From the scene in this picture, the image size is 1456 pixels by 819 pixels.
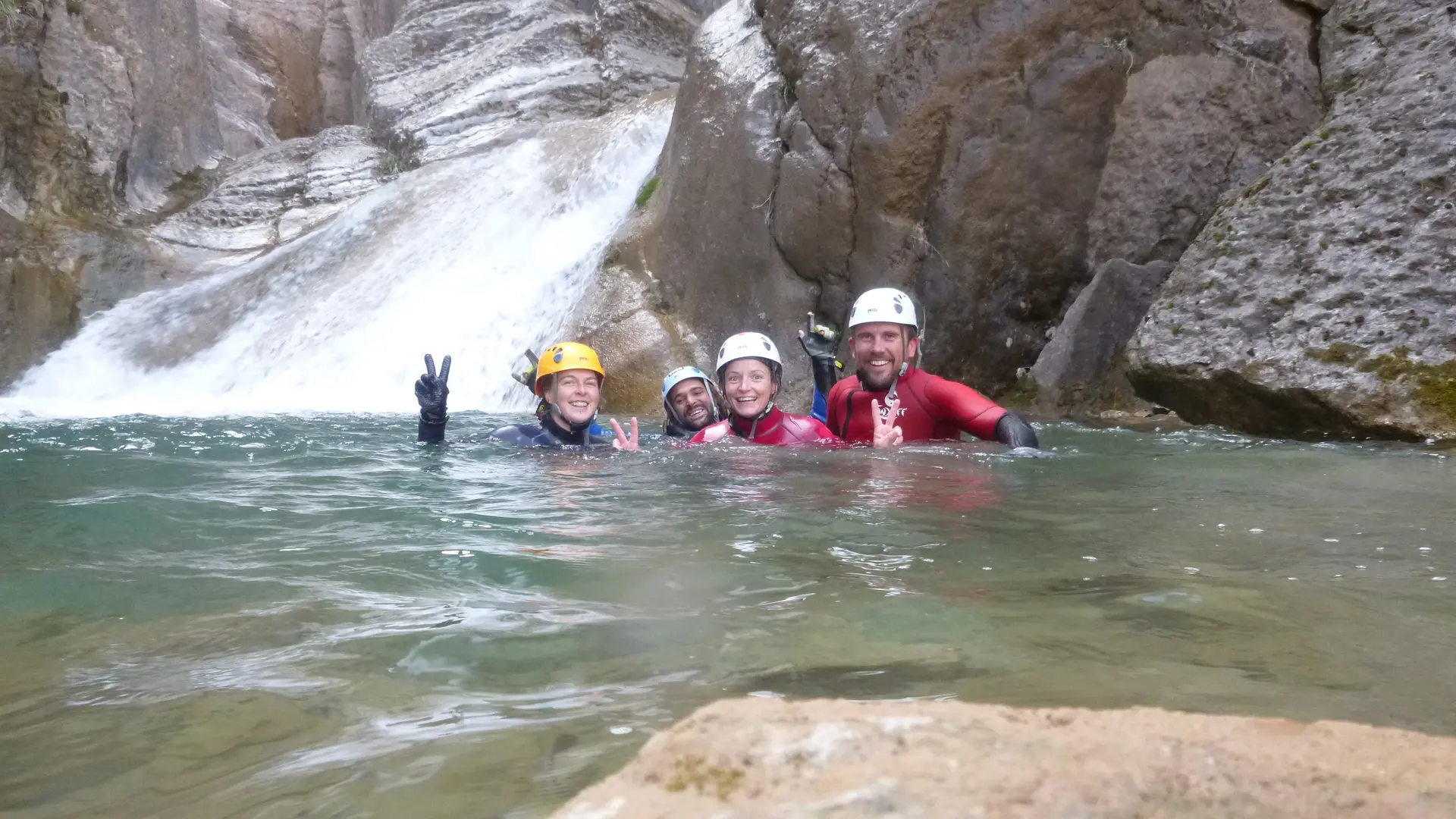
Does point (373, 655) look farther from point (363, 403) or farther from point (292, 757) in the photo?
point (363, 403)

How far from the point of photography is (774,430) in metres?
6.69

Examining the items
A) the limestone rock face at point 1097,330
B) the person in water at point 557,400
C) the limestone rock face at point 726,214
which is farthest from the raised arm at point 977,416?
the limestone rock face at point 726,214

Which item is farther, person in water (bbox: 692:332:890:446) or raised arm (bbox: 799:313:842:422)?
raised arm (bbox: 799:313:842:422)

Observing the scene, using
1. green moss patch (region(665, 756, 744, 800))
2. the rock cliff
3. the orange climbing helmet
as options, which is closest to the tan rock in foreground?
green moss patch (region(665, 756, 744, 800))

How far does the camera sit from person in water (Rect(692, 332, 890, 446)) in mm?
6656

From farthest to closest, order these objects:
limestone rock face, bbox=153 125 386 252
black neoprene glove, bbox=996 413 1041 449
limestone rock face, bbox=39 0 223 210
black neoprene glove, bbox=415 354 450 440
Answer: limestone rock face, bbox=153 125 386 252
limestone rock face, bbox=39 0 223 210
black neoprene glove, bbox=415 354 450 440
black neoprene glove, bbox=996 413 1041 449

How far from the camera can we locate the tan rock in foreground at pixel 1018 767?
1.19 metres

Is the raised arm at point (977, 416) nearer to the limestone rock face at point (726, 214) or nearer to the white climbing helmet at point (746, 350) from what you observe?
the white climbing helmet at point (746, 350)

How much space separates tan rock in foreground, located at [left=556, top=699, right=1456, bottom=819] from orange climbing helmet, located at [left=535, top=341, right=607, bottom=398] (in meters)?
5.27

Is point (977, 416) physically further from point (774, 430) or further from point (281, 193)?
point (281, 193)

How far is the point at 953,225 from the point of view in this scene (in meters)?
9.48

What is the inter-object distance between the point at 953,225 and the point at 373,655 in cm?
804

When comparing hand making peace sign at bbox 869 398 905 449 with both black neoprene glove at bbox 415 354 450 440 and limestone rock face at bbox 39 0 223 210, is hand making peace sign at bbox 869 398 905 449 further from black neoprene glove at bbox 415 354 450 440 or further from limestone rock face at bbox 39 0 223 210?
limestone rock face at bbox 39 0 223 210

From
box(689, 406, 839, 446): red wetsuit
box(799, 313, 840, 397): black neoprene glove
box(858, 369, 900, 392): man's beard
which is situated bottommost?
box(689, 406, 839, 446): red wetsuit
